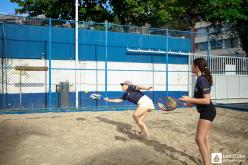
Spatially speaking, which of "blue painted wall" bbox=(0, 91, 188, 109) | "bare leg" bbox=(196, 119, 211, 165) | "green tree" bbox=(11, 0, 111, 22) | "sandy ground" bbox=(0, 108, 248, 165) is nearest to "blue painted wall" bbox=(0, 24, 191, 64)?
"blue painted wall" bbox=(0, 91, 188, 109)

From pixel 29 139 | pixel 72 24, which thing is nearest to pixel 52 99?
pixel 72 24

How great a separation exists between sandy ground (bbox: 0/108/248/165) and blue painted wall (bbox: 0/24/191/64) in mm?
4268

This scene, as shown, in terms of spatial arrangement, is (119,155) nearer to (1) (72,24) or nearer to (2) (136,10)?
(1) (72,24)

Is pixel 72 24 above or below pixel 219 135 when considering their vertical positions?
above

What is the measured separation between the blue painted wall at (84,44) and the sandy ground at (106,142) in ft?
14.0

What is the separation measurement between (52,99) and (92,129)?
5.93 m

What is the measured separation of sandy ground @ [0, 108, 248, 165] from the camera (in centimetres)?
601

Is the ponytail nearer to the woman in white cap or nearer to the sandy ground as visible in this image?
the sandy ground

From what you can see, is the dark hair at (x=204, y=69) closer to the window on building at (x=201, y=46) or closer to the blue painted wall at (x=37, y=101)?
the blue painted wall at (x=37, y=101)

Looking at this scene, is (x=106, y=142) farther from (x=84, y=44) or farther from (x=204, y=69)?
(x=84, y=44)

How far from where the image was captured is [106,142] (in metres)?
7.44

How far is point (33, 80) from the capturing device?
14141 mm

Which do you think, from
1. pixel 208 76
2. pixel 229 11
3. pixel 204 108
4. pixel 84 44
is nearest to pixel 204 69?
pixel 208 76

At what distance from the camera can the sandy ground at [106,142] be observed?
6012 millimetres
